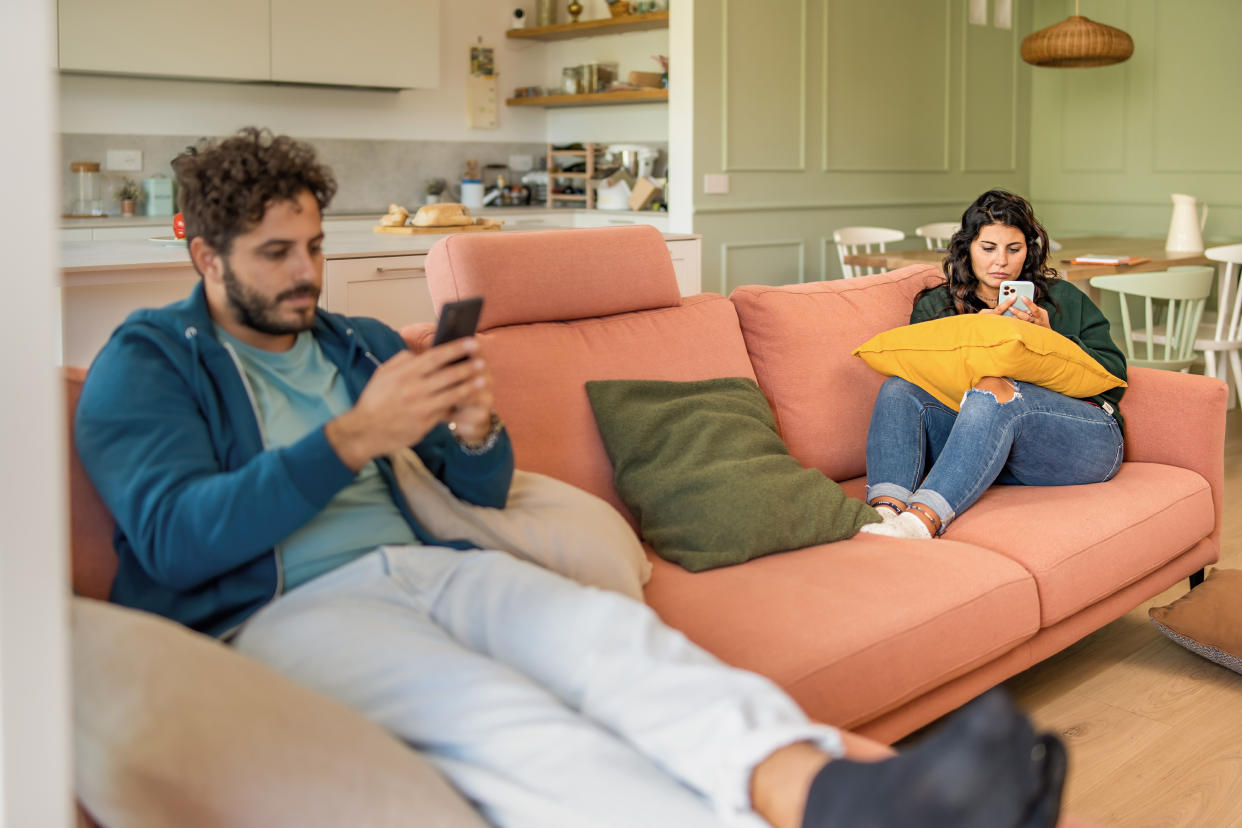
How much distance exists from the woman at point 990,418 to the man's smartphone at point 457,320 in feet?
3.74

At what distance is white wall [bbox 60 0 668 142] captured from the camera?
5.58 m

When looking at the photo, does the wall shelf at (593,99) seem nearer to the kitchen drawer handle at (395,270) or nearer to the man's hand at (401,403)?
the kitchen drawer handle at (395,270)

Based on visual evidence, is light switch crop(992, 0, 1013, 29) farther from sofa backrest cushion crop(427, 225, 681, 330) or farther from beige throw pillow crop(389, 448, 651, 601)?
beige throw pillow crop(389, 448, 651, 601)

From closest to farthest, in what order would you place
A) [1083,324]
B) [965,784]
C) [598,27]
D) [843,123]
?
[965,784] → [1083,324] → [843,123] → [598,27]

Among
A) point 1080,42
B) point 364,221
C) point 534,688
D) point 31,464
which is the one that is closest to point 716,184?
point 1080,42

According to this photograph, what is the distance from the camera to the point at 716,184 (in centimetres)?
528


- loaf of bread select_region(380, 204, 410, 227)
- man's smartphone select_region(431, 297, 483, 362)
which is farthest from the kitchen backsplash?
man's smartphone select_region(431, 297, 483, 362)

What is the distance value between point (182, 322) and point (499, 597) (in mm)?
545

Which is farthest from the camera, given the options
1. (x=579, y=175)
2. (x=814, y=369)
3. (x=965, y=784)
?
(x=579, y=175)

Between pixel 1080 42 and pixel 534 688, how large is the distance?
15.8 ft

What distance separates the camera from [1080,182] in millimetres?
6492

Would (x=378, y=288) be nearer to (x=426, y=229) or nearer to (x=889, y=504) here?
(x=426, y=229)

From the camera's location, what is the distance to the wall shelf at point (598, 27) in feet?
19.7

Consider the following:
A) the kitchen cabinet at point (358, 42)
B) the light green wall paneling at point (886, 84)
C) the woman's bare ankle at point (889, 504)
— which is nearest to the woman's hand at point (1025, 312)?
the woman's bare ankle at point (889, 504)
